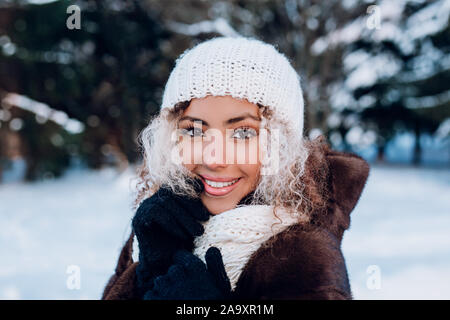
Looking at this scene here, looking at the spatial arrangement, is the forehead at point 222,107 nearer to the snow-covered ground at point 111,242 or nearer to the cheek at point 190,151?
the cheek at point 190,151

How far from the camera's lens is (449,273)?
10.5 feet

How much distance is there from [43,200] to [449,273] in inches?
249

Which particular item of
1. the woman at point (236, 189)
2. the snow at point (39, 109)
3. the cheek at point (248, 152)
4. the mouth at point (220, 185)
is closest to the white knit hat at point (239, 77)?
the woman at point (236, 189)

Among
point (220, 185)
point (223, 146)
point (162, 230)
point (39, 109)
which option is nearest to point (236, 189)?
point (220, 185)

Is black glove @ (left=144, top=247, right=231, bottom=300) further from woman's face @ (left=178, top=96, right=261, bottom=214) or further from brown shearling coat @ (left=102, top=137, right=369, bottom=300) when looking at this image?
woman's face @ (left=178, top=96, right=261, bottom=214)

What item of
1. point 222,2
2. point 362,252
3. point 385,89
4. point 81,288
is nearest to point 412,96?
point 385,89

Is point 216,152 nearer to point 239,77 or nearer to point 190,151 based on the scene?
point 190,151

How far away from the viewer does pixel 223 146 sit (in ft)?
4.13

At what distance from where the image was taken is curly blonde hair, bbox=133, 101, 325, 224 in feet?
4.12

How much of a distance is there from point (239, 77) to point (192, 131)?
25 cm

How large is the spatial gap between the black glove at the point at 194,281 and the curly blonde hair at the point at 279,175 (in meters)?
0.25

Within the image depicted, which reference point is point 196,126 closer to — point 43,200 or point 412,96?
point 43,200

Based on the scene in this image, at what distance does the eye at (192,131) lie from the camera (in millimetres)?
1295
